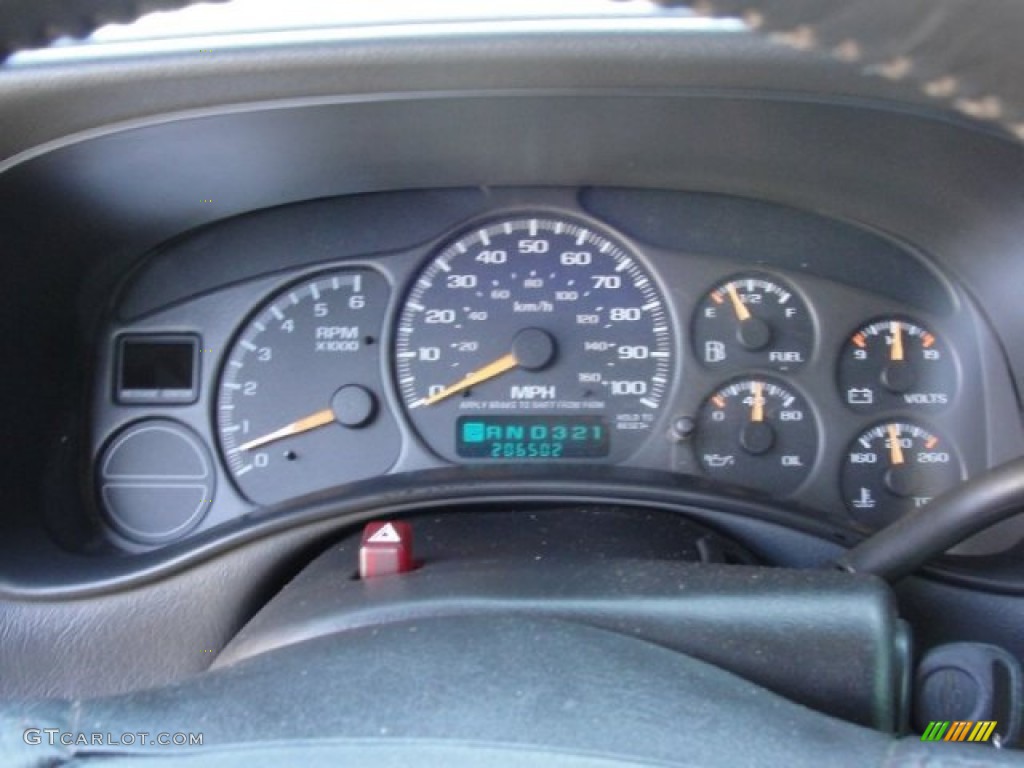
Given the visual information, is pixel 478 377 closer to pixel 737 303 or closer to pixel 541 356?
pixel 541 356

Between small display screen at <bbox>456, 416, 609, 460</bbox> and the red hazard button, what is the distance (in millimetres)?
644

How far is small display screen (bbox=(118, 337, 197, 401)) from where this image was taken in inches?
104

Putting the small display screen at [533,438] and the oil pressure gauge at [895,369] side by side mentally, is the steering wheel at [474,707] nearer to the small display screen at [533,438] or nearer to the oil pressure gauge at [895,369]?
the small display screen at [533,438]

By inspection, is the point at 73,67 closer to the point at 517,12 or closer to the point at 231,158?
the point at 231,158

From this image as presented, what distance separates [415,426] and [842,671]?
1265mm

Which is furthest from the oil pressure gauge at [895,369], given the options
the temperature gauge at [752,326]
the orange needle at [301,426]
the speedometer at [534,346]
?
the orange needle at [301,426]

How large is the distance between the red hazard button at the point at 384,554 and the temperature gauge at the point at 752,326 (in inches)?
36.3

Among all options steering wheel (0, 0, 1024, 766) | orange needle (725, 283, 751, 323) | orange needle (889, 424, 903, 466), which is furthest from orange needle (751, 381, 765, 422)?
steering wheel (0, 0, 1024, 766)

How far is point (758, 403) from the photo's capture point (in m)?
2.57

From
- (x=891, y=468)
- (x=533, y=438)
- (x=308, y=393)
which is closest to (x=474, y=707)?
(x=533, y=438)

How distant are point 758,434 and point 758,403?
0.07m

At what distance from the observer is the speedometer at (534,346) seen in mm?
2566

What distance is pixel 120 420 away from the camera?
2654 mm

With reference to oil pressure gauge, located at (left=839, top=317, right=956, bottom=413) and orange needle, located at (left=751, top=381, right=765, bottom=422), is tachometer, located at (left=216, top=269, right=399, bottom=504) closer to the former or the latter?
orange needle, located at (left=751, top=381, right=765, bottom=422)
